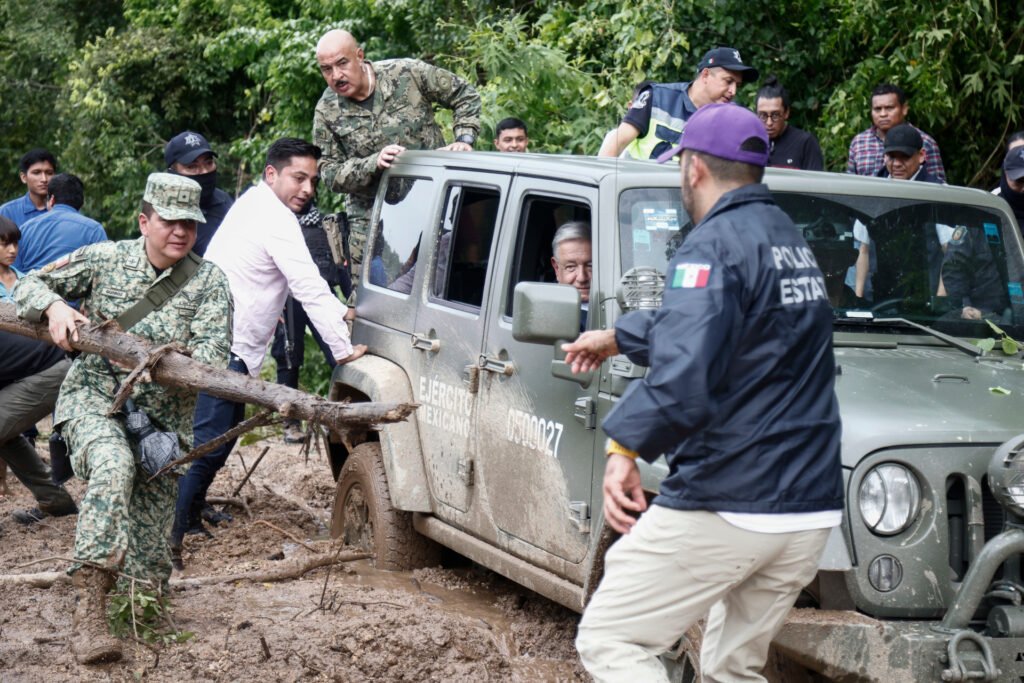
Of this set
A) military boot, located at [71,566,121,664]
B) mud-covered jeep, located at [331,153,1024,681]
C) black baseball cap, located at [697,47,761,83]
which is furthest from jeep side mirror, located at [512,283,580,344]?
black baseball cap, located at [697,47,761,83]

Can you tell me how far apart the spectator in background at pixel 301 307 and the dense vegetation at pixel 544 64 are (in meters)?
1.99

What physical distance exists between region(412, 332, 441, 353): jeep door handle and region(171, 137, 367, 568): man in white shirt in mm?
648

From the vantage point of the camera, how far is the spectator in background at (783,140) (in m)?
7.29

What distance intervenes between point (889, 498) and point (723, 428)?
94cm

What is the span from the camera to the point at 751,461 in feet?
10.5

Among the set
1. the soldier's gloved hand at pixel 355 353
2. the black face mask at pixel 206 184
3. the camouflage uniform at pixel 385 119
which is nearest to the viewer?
the soldier's gloved hand at pixel 355 353

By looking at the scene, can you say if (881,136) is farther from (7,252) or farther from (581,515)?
(7,252)

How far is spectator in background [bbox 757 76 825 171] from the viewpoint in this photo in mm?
7293

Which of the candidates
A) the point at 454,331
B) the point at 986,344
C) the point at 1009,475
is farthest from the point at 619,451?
the point at 454,331

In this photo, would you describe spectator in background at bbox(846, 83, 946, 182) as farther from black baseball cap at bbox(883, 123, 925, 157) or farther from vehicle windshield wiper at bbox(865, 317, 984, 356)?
vehicle windshield wiper at bbox(865, 317, 984, 356)

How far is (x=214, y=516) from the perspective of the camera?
7500 millimetres

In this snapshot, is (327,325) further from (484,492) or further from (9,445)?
(9,445)

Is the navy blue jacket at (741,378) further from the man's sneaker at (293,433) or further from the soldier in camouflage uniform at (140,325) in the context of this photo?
the man's sneaker at (293,433)

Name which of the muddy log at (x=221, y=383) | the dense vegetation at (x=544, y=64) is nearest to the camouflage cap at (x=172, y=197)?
the muddy log at (x=221, y=383)
